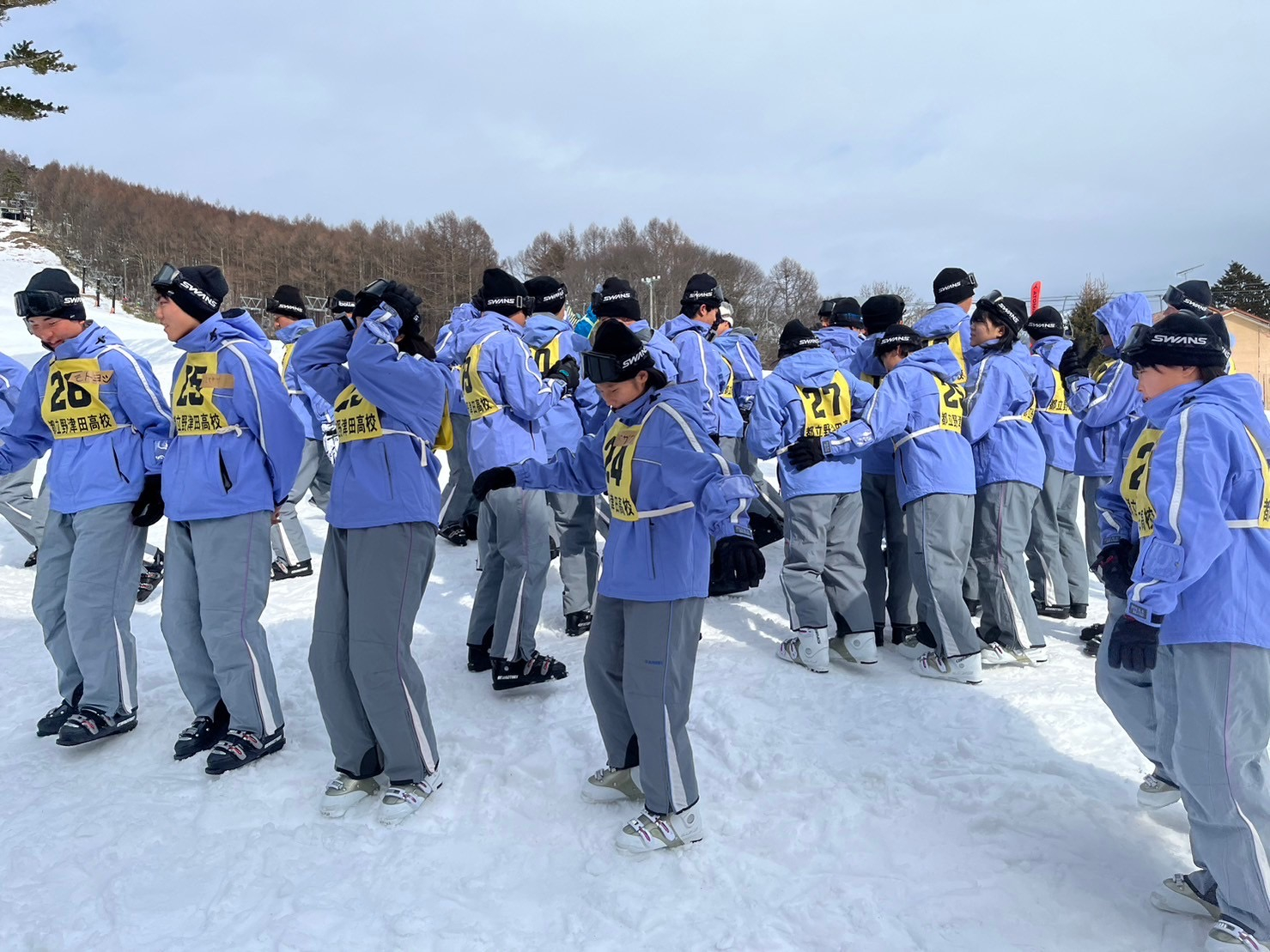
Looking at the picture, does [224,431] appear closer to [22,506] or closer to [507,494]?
[507,494]

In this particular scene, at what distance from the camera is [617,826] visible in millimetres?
3896

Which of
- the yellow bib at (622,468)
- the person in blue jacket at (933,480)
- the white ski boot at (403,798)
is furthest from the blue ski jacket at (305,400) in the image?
the person in blue jacket at (933,480)

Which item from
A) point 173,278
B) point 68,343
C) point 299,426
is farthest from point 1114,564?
point 68,343

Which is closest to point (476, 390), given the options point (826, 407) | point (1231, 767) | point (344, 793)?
point (826, 407)

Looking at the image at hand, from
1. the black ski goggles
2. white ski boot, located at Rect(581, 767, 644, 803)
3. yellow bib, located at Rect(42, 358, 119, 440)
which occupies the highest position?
the black ski goggles

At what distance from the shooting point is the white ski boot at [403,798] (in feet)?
12.8

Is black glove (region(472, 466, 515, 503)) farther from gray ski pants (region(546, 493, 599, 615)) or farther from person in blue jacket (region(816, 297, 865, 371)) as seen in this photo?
person in blue jacket (region(816, 297, 865, 371))

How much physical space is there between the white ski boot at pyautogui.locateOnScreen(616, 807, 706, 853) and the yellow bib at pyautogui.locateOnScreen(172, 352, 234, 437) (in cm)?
287

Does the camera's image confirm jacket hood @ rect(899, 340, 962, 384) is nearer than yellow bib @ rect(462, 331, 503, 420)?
No

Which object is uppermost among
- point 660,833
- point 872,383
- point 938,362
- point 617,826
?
point 938,362

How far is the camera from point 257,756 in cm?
440

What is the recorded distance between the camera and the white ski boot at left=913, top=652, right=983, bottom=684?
5.34m

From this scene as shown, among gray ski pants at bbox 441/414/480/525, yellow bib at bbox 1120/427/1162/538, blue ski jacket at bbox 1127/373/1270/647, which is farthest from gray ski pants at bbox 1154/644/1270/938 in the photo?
gray ski pants at bbox 441/414/480/525

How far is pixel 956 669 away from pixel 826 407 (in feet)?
6.30
